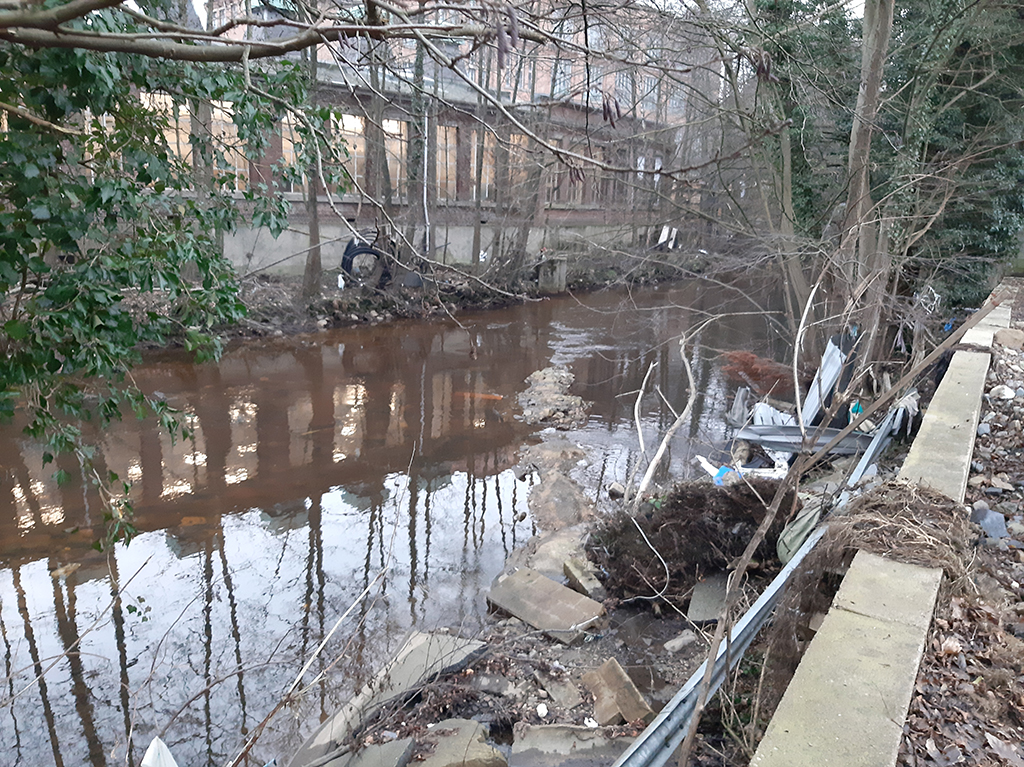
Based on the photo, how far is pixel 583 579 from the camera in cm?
548

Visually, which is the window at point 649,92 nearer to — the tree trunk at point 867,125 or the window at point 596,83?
the window at point 596,83

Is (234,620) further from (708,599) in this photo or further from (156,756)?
(708,599)

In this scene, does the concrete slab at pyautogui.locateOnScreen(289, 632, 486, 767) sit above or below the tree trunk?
below

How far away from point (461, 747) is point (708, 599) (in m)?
2.20

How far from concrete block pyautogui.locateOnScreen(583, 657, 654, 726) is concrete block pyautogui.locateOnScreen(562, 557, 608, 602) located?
118 centimetres

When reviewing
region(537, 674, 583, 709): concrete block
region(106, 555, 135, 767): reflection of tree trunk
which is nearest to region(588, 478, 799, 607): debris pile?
region(537, 674, 583, 709): concrete block

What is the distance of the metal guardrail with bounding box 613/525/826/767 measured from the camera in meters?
2.44

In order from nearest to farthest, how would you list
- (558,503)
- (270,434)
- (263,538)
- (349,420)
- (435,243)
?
(263,538)
(558,503)
(270,434)
(349,420)
(435,243)

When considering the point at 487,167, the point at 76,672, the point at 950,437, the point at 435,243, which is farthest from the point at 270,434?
the point at 487,167

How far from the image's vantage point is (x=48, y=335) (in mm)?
3035

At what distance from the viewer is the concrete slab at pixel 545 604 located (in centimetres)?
490

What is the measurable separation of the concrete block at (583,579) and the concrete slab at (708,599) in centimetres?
69

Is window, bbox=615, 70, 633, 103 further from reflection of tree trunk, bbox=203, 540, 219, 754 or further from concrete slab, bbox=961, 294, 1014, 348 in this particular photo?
reflection of tree trunk, bbox=203, 540, 219, 754

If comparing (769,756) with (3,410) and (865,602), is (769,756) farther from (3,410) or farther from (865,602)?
(3,410)
